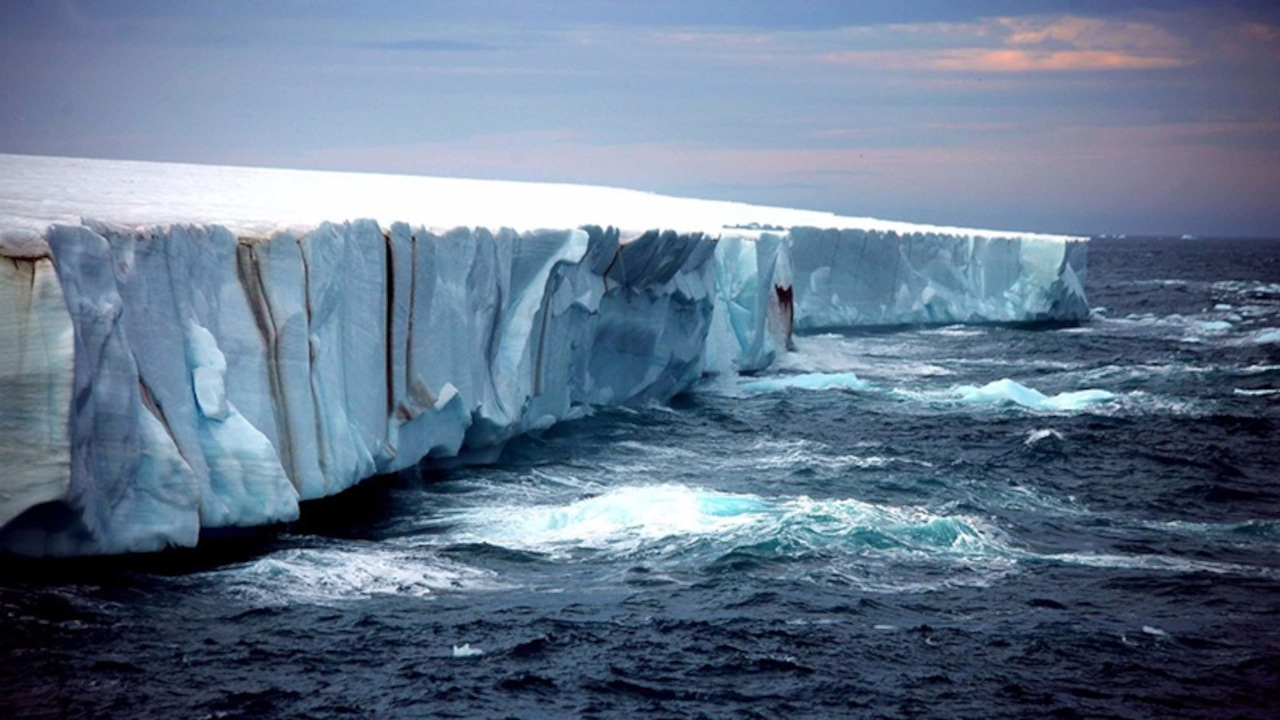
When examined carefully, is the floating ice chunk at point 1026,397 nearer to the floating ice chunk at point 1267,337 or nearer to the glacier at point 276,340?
the glacier at point 276,340

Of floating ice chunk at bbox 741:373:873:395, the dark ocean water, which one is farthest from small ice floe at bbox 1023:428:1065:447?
floating ice chunk at bbox 741:373:873:395

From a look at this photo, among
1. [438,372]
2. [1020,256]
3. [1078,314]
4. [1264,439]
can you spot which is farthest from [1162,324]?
[438,372]

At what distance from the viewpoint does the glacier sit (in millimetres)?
9508

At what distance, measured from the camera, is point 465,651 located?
9.20 meters

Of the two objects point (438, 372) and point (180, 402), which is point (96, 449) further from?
point (438, 372)

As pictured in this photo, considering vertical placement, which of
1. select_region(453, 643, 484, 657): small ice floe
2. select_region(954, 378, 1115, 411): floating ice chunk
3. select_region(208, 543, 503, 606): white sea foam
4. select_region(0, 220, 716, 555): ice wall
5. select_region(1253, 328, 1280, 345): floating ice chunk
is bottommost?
select_region(453, 643, 484, 657): small ice floe

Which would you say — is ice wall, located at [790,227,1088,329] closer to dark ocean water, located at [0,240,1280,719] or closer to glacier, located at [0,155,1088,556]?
glacier, located at [0,155,1088,556]

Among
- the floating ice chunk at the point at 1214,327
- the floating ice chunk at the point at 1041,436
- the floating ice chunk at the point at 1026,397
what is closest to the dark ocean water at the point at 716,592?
the floating ice chunk at the point at 1041,436

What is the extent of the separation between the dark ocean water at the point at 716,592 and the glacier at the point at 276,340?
0.48 meters

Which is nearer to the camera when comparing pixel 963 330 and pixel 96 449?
pixel 96 449

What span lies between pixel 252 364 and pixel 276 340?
36 centimetres

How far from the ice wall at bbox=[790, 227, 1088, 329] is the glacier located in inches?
422

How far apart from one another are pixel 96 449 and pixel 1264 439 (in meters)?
15.4

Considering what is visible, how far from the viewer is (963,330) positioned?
35438mm
